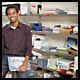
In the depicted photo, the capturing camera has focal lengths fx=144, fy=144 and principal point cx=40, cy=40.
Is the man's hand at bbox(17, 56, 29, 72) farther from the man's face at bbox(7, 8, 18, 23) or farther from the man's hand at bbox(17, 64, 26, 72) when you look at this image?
the man's face at bbox(7, 8, 18, 23)

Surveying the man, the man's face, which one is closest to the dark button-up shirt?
the man

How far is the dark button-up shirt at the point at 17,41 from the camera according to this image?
2051mm

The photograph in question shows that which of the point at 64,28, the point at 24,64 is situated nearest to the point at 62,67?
the point at 64,28

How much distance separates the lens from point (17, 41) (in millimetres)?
2053

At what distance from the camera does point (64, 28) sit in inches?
110

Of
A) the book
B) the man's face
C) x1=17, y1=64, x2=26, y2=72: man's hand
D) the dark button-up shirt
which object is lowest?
x1=17, y1=64, x2=26, y2=72: man's hand

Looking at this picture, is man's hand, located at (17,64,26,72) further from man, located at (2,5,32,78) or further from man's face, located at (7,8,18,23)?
man's face, located at (7,8,18,23)

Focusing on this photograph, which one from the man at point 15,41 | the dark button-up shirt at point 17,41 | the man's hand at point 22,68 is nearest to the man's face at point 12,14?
the man at point 15,41

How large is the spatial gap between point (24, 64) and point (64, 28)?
120 centimetres

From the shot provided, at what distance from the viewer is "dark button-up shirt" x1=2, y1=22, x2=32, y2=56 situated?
2051 mm

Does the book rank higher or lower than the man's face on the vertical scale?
lower

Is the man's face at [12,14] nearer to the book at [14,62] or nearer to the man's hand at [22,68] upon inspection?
the book at [14,62]

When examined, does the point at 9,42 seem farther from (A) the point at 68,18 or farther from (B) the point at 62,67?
(A) the point at 68,18

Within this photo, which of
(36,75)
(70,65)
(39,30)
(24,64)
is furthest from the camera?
(39,30)
